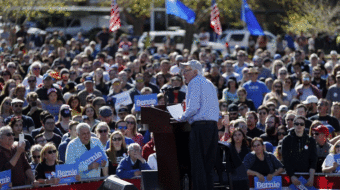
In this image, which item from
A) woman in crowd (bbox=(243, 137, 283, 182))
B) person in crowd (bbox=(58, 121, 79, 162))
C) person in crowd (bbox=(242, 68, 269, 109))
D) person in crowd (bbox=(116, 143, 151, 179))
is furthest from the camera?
person in crowd (bbox=(242, 68, 269, 109))

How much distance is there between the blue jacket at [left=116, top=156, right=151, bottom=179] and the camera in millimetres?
11065

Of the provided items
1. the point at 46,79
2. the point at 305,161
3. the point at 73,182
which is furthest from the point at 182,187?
the point at 46,79

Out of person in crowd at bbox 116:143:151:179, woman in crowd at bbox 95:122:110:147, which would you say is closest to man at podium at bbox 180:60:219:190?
person in crowd at bbox 116:143:151:179

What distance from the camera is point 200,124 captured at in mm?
8148

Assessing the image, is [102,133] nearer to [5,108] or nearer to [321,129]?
[5,108]

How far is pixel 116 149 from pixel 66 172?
1.37 metres

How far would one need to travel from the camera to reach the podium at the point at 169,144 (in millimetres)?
8039

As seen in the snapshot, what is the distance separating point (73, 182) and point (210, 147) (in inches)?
131

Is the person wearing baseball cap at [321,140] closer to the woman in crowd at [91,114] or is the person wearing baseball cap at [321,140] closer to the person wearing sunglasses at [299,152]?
the person wearing sunglasses at [299,152]

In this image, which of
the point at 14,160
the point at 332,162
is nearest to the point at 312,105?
the point at 332,162

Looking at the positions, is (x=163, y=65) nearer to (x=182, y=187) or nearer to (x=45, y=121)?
(x=45, y=121)

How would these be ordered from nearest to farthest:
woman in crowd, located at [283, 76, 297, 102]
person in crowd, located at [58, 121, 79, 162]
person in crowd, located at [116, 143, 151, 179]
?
person in crowd, located at [116, 143, 151, 179]
person in crowd, located at [58, 121, 79, 162]
woman in crowd, located at [283, 76, 297, 102]

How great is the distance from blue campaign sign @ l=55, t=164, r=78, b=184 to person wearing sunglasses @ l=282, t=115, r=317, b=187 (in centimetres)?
346

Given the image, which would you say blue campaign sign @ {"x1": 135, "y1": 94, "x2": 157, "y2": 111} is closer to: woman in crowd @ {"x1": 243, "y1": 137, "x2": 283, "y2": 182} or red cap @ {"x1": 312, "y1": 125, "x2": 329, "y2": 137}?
woman in crowd @ {"x1": 243, "y1": 137, "x2": 283, "y2": 182}
